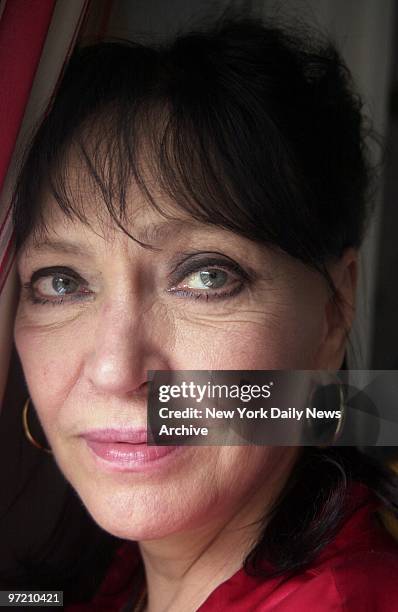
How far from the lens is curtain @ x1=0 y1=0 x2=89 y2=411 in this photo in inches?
27.0

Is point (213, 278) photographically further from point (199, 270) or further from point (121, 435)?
point (121, 435)

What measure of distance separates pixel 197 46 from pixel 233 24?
4cm

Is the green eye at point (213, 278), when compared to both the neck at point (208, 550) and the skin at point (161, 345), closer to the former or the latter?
the skin at point (161, 345)

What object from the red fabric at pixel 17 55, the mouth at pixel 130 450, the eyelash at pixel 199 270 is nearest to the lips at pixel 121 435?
the mouth at pixel 130 450

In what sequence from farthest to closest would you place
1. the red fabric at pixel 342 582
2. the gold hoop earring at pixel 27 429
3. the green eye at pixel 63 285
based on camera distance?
the gold hoop earring at pixel 27 429, the green eye at pixel 63 285, the red fabric at pixel 342 582

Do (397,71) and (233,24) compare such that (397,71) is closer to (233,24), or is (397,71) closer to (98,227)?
(233,24)

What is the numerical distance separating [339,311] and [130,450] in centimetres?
24

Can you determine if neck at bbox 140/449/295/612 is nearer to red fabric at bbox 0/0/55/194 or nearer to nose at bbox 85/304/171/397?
nose at bbox 85/304/171/397

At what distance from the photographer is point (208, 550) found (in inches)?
29.7

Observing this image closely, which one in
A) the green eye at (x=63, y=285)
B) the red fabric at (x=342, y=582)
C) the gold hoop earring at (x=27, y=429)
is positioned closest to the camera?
the red fabric at (x=342, y=582)

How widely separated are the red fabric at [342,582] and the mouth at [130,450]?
0.45 feet

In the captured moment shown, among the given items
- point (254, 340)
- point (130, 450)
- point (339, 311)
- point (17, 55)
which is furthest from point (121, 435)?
point (17, 55)

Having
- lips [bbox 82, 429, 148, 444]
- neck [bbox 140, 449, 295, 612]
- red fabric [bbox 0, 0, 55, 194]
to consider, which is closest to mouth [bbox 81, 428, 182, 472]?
lips [bbox 82, 429, 148, 444]

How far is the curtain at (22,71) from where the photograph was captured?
686 millimetres
